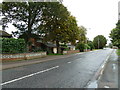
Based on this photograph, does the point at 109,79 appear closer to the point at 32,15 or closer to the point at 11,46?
the point at 11,46

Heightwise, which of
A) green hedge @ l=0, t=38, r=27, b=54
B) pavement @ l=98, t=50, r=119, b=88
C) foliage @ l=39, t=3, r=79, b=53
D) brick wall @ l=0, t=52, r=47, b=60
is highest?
foliage @ l=39, t=3, r=79, b=53

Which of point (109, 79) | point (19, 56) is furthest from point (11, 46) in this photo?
point (109, 79)

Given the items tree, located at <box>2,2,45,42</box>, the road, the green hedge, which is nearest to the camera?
the road

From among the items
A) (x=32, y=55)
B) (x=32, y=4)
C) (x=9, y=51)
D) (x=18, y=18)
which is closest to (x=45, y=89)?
(x=9, y=51)

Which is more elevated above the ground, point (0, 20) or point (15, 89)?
point (0, 20)

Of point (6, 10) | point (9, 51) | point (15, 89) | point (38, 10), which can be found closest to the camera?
point (15, 89)

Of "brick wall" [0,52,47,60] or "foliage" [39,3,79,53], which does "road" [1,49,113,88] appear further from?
"foliage" [39,3,79,53]

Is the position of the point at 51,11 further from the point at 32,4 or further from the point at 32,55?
the point at 32,55

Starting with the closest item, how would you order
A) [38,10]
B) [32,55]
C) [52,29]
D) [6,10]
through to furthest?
1. [32,55]
2. [6,10]
3. [38,10]
4. [52,29]

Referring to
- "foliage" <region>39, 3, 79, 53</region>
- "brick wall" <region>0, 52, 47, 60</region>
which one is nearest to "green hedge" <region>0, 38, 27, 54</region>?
"brick wall" <region>0, 52, 47, 60</region>

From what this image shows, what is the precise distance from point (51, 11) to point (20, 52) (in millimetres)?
9128

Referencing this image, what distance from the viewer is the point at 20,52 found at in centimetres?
1797

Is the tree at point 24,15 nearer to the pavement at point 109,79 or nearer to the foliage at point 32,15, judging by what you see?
the foliage at point 32,15

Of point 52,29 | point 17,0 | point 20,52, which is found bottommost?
point 20,52
